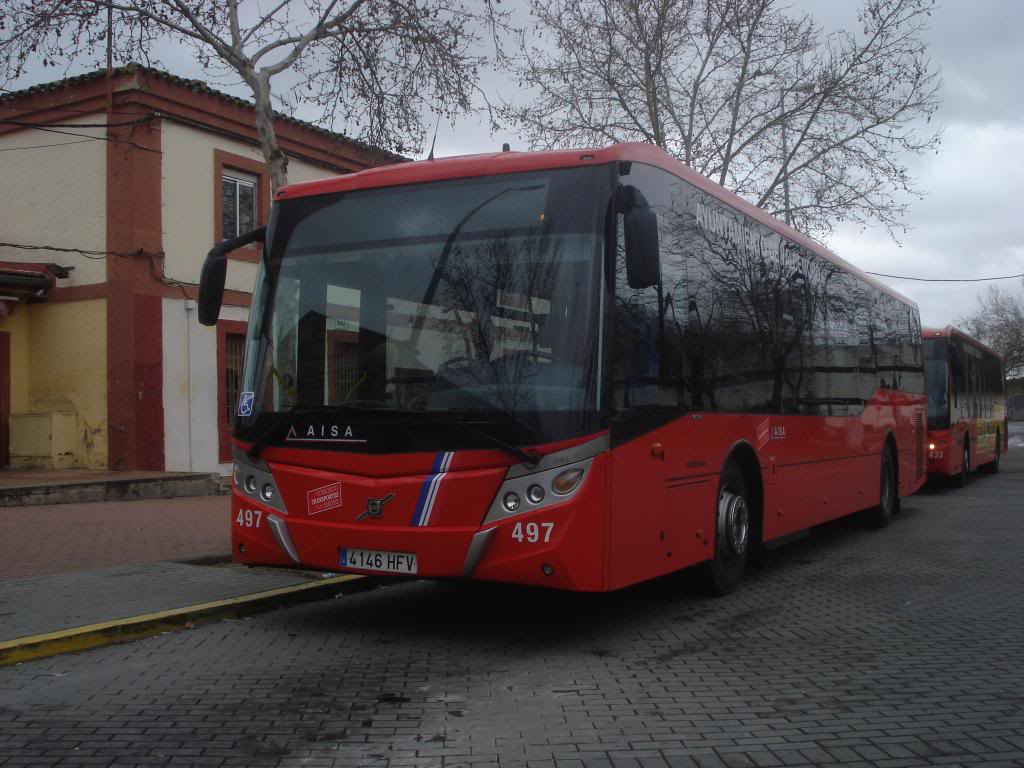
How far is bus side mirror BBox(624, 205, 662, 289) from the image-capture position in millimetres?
6016

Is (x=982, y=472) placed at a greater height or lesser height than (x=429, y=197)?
lesser

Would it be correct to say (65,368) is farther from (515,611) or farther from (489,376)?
(489,376)

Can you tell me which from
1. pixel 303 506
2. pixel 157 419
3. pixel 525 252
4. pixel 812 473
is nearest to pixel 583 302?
pixel 525 252

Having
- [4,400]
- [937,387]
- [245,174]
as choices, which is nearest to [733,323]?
[937,387]

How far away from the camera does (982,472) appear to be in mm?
26094

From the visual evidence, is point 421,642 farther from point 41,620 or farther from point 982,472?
point 982,472

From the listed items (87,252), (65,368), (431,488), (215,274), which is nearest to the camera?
(431,488)

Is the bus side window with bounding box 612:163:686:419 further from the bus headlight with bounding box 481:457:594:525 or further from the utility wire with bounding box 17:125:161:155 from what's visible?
the utility wire with bounding box 17:125:161:155

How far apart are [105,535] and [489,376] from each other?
7.14 metres

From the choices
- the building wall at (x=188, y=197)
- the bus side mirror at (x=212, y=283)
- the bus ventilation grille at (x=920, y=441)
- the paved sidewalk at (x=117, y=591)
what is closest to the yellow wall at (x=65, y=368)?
the building wall at (x=188, y=197)

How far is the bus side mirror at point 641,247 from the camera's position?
6016mm

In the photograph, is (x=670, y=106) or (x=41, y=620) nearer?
(x=41, y=620)

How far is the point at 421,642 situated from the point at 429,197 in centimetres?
281

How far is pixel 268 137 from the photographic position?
443 inches
